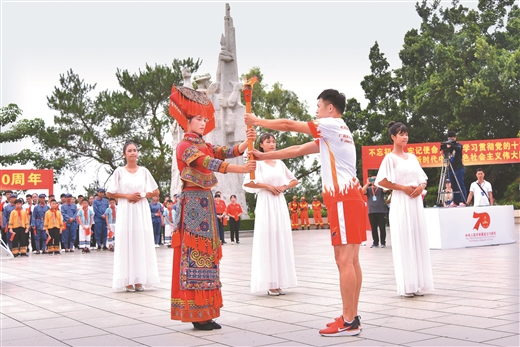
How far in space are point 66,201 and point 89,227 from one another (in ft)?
5.02

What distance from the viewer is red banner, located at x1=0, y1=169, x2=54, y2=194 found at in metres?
A: 23.2

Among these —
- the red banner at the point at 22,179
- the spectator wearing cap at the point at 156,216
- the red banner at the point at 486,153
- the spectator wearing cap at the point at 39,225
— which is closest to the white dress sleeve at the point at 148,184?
the spectator wearing cap at the point at 39,225

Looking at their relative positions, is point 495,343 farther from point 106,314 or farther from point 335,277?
point 335,277

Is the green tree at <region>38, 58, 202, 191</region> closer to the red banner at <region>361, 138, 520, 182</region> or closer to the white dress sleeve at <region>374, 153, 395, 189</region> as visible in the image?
the red banner at <region>361, 138, 520, 182</region>

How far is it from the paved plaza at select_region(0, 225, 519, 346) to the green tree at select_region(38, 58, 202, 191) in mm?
26612

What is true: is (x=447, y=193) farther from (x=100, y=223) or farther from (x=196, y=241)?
(x=100, y=223)

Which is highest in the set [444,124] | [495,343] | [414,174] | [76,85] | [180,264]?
[76,85]

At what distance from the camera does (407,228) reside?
7.02m

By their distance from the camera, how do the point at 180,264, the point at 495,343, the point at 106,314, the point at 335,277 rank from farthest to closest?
1. the point at 335,277
2. the point at 106,314
3. the point at 180,264
4. the point at 495,343

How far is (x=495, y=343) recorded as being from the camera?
14.1ft

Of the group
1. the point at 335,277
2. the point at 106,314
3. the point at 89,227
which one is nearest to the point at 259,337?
the point at 106,314

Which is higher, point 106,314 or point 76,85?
point 76,85

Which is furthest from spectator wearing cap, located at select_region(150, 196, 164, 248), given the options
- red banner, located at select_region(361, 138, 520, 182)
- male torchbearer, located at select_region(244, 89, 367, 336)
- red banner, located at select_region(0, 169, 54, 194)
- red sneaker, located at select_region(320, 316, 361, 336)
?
red sneaker, located at select_region(320, 316, 361, 336)

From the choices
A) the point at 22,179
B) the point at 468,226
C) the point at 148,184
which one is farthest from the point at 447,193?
the point at 22,179
